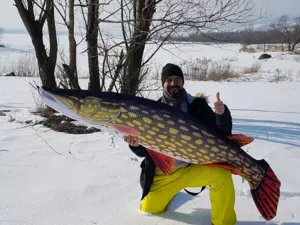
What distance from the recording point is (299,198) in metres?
3.03

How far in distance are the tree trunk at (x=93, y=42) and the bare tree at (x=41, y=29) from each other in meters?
0.72

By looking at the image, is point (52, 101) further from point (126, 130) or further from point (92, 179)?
point (92, 179)

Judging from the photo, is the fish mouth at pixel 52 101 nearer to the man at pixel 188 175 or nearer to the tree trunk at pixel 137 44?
the man at pixel 188 175

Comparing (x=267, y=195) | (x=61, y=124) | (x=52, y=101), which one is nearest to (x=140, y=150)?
(x=52, y=101)

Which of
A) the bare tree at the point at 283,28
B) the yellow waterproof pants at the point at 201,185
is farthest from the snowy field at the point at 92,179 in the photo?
the bare tree at the point at 283,28

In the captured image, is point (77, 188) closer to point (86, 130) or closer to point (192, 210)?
point (192, 210)

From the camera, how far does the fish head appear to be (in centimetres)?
199

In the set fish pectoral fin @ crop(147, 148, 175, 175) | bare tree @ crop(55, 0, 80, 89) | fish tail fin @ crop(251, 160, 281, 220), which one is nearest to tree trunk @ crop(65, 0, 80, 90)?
bare tree @ crop(55, 0, 80, 89)

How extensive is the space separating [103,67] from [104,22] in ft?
2.35

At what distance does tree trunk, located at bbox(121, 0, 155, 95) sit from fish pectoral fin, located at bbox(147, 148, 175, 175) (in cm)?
298

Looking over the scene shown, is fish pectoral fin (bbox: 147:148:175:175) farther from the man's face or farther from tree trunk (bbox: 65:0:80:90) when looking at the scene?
tree trunk (bbox: 65:0:80:90)

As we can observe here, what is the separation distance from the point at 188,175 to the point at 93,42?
340 centimetres

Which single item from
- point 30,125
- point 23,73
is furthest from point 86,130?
point 23,73

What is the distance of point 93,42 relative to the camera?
5395mm
